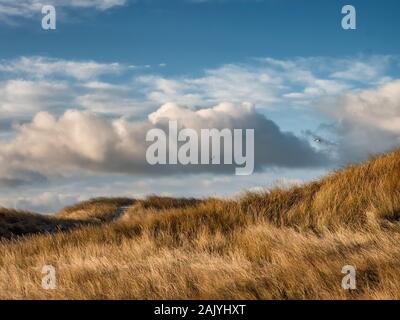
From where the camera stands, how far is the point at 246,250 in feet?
31.5

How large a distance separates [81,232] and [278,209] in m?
5.15

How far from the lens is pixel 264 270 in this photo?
26.8 ft

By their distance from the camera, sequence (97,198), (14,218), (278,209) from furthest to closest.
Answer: (97,198), (14,218), (278,209)

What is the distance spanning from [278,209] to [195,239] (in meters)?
2.90

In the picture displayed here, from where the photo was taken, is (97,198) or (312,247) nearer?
(312,247)

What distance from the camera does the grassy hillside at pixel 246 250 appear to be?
747 cm

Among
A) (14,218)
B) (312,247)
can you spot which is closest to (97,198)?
(14,218)

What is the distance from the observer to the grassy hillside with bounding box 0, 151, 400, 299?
7473mm
